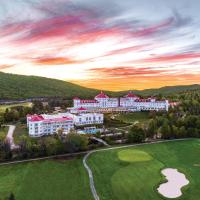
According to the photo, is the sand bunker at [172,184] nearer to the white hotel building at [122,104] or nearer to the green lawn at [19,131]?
the green lawn at [19,131]

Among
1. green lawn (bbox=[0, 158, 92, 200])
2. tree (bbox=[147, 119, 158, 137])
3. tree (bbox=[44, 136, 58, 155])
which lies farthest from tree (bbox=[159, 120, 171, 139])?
tree (bbox=[44, 136, 58, 155])

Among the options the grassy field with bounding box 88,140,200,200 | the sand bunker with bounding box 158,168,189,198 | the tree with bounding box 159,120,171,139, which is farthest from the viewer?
the tree with bounding box 159,120,171,139

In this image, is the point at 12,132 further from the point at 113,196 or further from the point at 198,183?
the point at 198,183

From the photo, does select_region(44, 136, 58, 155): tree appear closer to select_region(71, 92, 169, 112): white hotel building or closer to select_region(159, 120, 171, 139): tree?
select_region(159, 120, 171, 139): tree

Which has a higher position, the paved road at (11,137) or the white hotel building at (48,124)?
the white hotel building at (48,124)

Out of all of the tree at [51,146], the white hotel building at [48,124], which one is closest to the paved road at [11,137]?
the white hotel building at [48,124]

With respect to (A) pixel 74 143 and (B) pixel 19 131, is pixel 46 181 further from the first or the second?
(B) pixel 19 131
